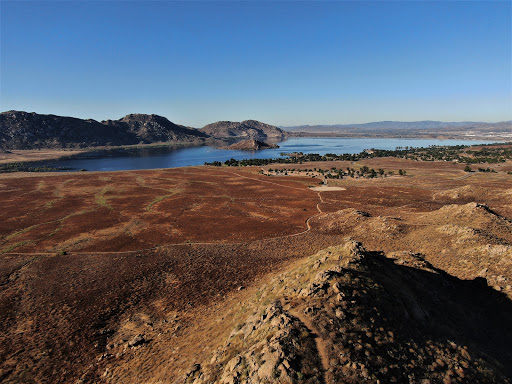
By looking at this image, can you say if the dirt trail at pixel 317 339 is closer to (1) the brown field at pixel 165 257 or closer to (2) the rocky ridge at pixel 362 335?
(2) the rocky ridge at pixel 362 335

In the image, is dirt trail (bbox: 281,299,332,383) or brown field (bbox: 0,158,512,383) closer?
dirt trail (bbox: 281,299,332,383)

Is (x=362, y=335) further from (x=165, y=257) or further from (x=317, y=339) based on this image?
(x=165, y=257)

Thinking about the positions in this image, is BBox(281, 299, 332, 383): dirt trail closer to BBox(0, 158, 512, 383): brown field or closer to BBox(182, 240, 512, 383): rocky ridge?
BBox(182, 240, 512, 383): rocky ridge

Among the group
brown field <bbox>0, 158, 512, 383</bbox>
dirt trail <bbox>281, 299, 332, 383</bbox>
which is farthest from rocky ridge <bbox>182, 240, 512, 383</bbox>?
brown field <bbox>0, 158, 512, 383</bbox>

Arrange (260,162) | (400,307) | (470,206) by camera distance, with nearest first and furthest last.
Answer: (400,307) → (470,206) → (260,162)

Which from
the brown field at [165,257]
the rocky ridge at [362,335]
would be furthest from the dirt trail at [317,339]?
the brown field at [165,257]

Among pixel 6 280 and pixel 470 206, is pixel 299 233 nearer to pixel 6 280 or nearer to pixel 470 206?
pixel 470 206

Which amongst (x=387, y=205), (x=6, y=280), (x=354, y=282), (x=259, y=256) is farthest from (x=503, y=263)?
(x=6, y=280)

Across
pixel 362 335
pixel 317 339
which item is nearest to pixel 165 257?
pixel 317 339
